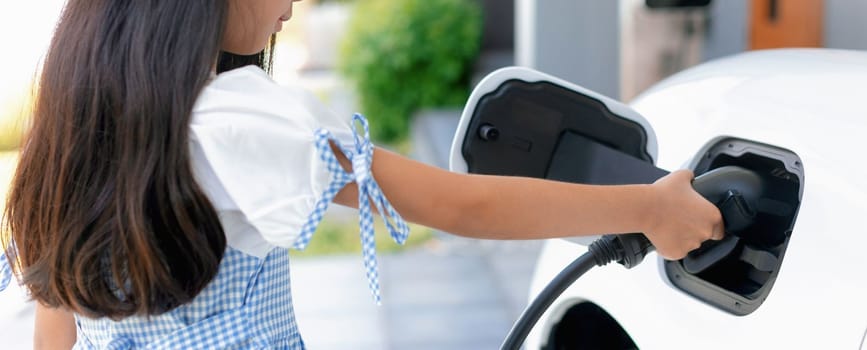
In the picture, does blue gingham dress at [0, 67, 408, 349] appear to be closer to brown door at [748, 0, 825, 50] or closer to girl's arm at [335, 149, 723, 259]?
girl's arm at [335, 149, 723, 259]

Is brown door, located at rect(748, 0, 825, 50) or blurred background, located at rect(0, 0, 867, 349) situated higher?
brown door, located at rect(748, 0, 825, 50)

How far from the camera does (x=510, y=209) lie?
109 centimetres

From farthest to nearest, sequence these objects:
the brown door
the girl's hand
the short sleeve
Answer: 1. the brown door
2. the girl's hand
3. the short sleeve

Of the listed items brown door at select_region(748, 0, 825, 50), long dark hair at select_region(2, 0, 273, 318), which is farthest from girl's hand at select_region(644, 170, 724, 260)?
brown door at select_region(748, 0, 825, 50)

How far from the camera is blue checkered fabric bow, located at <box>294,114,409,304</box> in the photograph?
1031 mm

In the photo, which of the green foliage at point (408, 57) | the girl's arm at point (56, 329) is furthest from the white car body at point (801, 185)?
the green foliage at point (408, 57)

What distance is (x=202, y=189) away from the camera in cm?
110

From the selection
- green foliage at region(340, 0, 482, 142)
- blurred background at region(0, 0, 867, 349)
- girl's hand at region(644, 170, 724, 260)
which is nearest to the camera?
girl's hand at region(644, 170, 724, 260)

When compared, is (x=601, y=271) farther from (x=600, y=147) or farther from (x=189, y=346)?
(x=189, y=346)

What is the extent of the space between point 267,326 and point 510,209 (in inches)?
13.7

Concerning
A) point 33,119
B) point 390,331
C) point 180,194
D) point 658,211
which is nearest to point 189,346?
point 180,194

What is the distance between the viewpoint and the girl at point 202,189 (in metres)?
1.04

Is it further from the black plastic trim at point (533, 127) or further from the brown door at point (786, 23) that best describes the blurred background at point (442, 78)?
the black plastic trim at point (533, 127)

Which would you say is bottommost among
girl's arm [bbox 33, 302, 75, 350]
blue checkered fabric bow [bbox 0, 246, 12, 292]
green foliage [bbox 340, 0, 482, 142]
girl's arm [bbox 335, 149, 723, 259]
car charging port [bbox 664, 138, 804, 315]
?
green foliage [bbox 340, 0, 482, 142]
